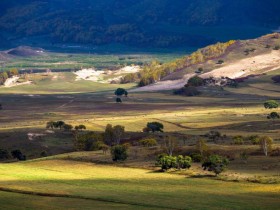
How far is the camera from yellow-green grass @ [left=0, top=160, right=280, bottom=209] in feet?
253

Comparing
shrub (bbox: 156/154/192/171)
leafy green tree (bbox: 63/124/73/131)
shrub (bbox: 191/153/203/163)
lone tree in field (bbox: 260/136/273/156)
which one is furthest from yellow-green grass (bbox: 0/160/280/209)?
leafy green tree (bbox: 63/124/73/131)

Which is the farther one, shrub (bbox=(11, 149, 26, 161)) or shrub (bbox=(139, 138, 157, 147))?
shrub (bbox=(139, 138, 157, 147))

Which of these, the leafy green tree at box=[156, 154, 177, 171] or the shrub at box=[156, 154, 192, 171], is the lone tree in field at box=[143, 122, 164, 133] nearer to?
the shrub at box=[156, 154, 192, 171]

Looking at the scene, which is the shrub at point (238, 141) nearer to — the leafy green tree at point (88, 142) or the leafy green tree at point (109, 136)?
the leafy green tree at point (109, 136)

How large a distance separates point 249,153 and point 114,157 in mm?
19541

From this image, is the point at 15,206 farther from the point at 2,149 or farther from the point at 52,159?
the point at 2,149

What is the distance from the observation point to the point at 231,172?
102 meters

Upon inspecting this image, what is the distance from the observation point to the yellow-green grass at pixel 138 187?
77.2 metres

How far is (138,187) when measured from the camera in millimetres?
89188

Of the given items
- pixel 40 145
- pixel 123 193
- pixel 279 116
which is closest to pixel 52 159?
pixel 40 145

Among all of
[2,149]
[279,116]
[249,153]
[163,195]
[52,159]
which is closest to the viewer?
[163,195]

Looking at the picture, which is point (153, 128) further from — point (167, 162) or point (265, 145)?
point (167, 162)

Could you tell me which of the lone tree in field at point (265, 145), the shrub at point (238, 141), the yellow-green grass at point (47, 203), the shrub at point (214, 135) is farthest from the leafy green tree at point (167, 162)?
the shrub at point (214, 135)

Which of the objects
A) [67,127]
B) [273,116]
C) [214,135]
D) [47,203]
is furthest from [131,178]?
[273,116]
